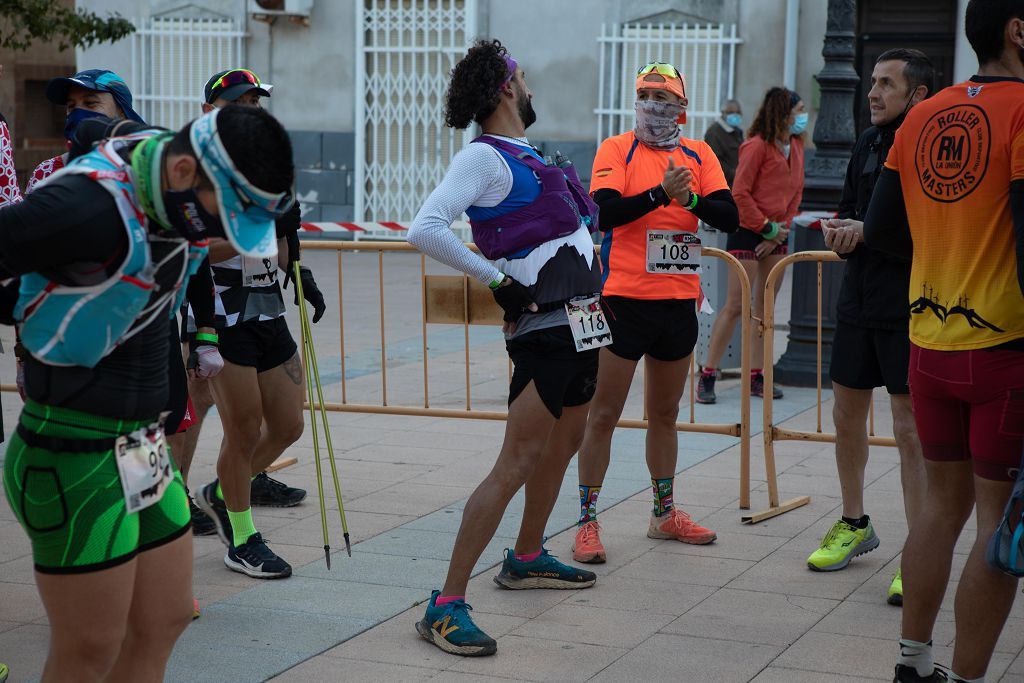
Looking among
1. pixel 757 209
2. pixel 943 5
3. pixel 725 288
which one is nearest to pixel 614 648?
pixel 757 209

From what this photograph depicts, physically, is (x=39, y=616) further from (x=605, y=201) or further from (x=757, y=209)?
(x=757, y=209)

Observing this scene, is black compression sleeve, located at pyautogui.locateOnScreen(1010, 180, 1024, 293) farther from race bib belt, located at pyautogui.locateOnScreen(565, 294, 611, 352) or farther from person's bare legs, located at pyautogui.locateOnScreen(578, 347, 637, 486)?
person's bare legs, located at pyautogui.locateOnScreen(578, 347, 637, 486)

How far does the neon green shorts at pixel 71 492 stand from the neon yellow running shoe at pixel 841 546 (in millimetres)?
3093

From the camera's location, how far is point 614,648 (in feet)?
14.1

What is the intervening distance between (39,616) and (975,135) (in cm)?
341

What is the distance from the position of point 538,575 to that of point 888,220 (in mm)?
1897

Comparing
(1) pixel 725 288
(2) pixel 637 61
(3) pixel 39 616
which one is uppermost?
(2) pixel 637 61

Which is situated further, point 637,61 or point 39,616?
point 637,61

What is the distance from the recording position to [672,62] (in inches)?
696

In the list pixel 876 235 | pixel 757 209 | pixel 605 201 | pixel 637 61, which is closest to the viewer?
pixel 876 235

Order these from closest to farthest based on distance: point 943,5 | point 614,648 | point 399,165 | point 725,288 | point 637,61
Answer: point 614,648
point 725,288
point 943,5
point 637,61
point 399,165

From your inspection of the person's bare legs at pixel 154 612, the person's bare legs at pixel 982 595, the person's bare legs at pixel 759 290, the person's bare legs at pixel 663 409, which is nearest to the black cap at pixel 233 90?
the person's bare legs at pixel 663 409

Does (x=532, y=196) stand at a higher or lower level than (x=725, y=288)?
higher

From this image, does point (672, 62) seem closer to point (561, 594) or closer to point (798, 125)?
point (798, 125)
